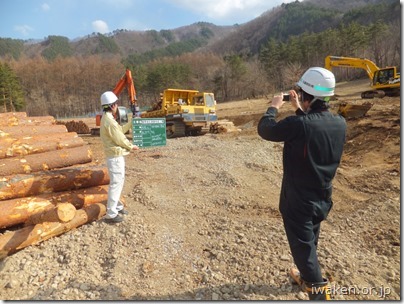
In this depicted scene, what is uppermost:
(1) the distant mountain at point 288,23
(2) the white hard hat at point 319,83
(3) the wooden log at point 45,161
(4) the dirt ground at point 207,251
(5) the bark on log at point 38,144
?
(1) the distant mountain at point 288,23

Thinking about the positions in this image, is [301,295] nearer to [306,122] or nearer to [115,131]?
[306,122]

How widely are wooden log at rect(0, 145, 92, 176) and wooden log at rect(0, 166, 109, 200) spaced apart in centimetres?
43

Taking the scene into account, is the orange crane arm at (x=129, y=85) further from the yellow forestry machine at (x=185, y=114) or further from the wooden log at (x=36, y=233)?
the wooden log at (x=36, y=233)

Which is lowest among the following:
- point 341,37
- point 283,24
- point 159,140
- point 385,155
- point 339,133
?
point 385,155

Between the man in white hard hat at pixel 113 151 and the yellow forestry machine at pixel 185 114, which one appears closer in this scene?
the man in white hard hat at pixel 113 151

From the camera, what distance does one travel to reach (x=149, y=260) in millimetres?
3746

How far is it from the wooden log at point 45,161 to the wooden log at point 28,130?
1105 millimetres

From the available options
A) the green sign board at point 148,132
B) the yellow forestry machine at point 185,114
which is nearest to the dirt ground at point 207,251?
the green sign board at point 148,132

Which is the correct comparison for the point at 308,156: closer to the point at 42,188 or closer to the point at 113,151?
the point at 113,151

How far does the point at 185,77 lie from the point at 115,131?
6723 centimetres

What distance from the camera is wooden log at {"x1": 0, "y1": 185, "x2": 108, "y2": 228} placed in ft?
13.4

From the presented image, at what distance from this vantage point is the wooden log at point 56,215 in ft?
13.4

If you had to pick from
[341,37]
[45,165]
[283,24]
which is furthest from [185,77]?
[283,24]

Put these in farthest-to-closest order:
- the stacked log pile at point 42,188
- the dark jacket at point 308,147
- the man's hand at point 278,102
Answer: the stacked log pile at point 42,188
the man's hand at point 278,102
the dark jacket at point 308,147
